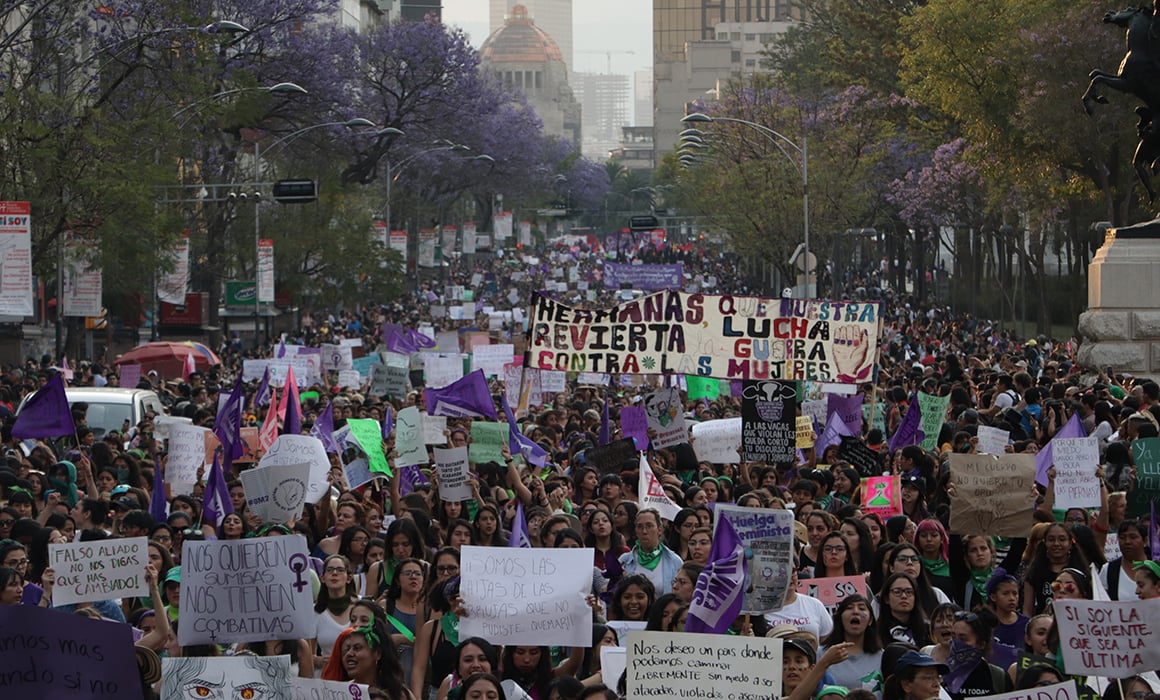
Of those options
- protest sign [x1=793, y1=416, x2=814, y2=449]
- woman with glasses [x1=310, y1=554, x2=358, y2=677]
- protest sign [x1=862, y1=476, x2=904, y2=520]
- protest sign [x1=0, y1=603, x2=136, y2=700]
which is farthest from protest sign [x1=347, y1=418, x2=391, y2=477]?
protest sign [x1=0, y1=603, x2=136, y2=700]

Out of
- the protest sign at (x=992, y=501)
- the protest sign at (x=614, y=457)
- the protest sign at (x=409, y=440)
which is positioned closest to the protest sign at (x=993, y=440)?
the protest sign at (x=614, y=457)

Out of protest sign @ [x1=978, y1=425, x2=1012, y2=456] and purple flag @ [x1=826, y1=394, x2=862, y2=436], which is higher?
protest sign @ [x1=978, y1=425, x2=1012, y2=456]

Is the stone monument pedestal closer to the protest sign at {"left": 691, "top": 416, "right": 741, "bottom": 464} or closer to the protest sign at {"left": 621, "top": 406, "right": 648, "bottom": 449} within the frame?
the protest sign at {"left": 691, "top": 416, "right": 741, "bottom": 464}

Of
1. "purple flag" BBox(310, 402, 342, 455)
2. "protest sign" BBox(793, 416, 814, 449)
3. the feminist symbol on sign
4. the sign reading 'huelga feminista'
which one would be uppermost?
the sign reading 'huelga feminista'

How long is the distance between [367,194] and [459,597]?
63.2 m

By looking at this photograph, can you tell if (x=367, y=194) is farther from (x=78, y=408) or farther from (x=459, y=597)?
(x=459, y=597)

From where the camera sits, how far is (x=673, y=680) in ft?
25.2

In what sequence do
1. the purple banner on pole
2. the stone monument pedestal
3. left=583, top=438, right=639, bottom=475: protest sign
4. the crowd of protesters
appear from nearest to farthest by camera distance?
the crowd of protesters, left=583, top=438, right=639, bottom=475: protest sign, the stone monument pedestal, the purple banner on pole

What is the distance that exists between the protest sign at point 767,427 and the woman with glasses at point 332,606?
6726 mm

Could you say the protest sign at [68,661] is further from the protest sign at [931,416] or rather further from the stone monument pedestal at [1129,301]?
the stone monument pedestal at [1129,301]

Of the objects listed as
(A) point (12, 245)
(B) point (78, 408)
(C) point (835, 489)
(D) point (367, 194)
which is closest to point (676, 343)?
(C) point (835, 489)

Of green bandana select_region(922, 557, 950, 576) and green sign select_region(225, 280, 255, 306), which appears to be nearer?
green bandana select_region(922, 557, 950, 576)

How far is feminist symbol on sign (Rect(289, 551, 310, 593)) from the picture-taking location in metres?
9.10

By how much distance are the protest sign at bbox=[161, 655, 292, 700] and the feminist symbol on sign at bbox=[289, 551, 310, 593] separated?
1211 mm
